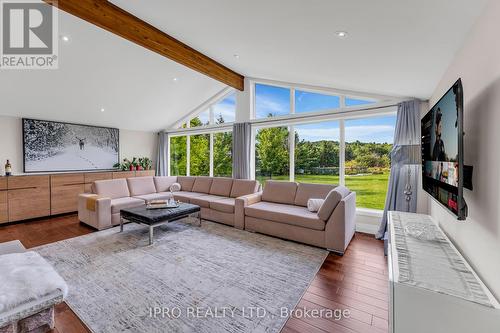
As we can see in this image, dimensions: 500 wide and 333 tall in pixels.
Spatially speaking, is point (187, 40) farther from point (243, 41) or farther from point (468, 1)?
point (468, 1)

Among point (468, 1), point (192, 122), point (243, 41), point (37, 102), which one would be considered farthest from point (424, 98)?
point (37, 102)

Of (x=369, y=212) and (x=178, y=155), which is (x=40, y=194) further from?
(x=369, y=212)

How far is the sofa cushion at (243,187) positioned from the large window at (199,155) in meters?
1.68

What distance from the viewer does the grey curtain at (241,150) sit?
5.13m

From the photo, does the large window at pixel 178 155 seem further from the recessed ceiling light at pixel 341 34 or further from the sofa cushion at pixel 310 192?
the recessed ceiling light at pixel 341 34

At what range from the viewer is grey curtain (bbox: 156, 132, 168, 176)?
23.1ft

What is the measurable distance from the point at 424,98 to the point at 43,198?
7.06 m

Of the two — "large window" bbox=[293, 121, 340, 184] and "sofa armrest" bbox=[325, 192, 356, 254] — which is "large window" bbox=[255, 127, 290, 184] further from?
"sofa armrest" bbox=[325, 192, 356, 254]

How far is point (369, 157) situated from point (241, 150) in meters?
2.68

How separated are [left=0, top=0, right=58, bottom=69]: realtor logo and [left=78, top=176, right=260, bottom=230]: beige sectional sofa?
2.20 meters

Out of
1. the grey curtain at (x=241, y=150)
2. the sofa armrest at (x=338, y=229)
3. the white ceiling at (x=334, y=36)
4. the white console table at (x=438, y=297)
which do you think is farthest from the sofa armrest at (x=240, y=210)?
the white console table at (x=438, y=297)

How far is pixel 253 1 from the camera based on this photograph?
6.71 ft

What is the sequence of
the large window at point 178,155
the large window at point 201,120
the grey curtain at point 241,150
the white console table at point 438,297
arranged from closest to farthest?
the white console table at point 438,297 < the grey curtain at point 241,150 < the large window at point 201,120 < the large window at point 178,155

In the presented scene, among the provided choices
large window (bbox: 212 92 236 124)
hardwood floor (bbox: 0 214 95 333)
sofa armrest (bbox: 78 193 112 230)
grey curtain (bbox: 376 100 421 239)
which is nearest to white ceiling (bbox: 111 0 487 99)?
grey curtain (bbox: 376 100 421 239)
